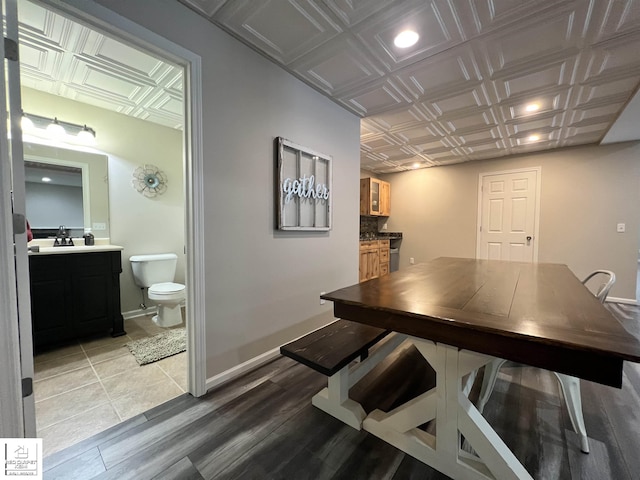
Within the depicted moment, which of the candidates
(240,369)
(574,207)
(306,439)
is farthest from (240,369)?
(574,207)

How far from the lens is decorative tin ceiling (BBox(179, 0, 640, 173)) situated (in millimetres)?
1492

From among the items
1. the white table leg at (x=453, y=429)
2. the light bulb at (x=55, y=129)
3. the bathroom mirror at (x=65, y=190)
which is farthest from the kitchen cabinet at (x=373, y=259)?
the light bulb at (x=55, y=129)

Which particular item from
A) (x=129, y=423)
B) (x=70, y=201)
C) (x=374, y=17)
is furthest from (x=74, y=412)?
(x=374, y=17)

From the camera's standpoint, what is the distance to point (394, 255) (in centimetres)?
554

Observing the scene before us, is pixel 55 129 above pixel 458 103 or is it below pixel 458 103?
below

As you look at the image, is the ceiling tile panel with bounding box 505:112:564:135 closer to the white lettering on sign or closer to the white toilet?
the white lettering on sign

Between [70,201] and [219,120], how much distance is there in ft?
6.99

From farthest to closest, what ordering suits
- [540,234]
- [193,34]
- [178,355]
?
1. [540,234]
2. [178,355]
3. [193,34]

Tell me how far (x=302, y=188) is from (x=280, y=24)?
3.67 ft

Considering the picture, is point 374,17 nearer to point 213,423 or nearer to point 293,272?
point 293,272

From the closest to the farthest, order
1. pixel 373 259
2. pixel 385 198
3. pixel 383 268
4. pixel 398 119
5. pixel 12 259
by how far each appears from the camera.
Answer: pixel 12 259, pixel 398 119, pixel 373 259, pixel 383 268, pixel 385 198

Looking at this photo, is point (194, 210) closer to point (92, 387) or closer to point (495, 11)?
point (92, 387)

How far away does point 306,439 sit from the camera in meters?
1.27

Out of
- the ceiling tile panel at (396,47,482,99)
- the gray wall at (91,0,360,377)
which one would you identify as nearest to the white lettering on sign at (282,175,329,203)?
the gray wall at (91,0,360,377)
